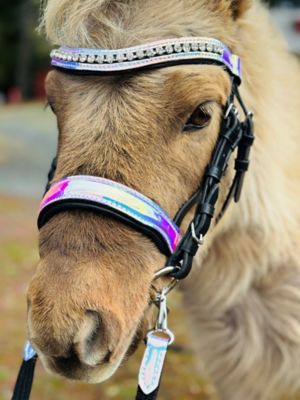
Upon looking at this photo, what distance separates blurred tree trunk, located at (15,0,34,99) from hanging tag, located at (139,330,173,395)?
37.0m

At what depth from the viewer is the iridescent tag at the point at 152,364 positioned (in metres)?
2.39

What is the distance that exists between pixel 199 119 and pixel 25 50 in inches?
1510

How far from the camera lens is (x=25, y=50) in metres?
39.0

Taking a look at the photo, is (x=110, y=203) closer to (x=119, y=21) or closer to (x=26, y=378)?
(x=119, y=21)

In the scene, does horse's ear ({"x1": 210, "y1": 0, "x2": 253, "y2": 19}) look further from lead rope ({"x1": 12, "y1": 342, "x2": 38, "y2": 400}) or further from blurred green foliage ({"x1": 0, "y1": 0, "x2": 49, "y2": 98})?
blurred green foliage ({"x1": 0, "y1": 0, "x2": 49, "y2": 98})

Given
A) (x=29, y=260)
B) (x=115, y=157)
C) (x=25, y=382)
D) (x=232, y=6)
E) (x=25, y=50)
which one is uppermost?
(x=25, y=50)

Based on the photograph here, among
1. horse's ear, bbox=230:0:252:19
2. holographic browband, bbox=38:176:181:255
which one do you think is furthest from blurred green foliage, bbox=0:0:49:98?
holographic browband, bbox=38:176:181:255

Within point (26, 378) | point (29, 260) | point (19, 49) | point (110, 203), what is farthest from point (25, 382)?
point (19, 49)

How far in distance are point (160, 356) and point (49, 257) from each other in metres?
0.60

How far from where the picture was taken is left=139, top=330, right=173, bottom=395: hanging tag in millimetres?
2393

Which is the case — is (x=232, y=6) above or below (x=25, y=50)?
below

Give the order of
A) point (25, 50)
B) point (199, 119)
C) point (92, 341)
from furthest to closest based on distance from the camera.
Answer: point (25, 50) → point (199, 119) → point (92, 341)

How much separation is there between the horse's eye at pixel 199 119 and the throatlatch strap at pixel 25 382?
1208mm

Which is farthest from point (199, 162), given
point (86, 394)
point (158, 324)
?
point (86, 394)
